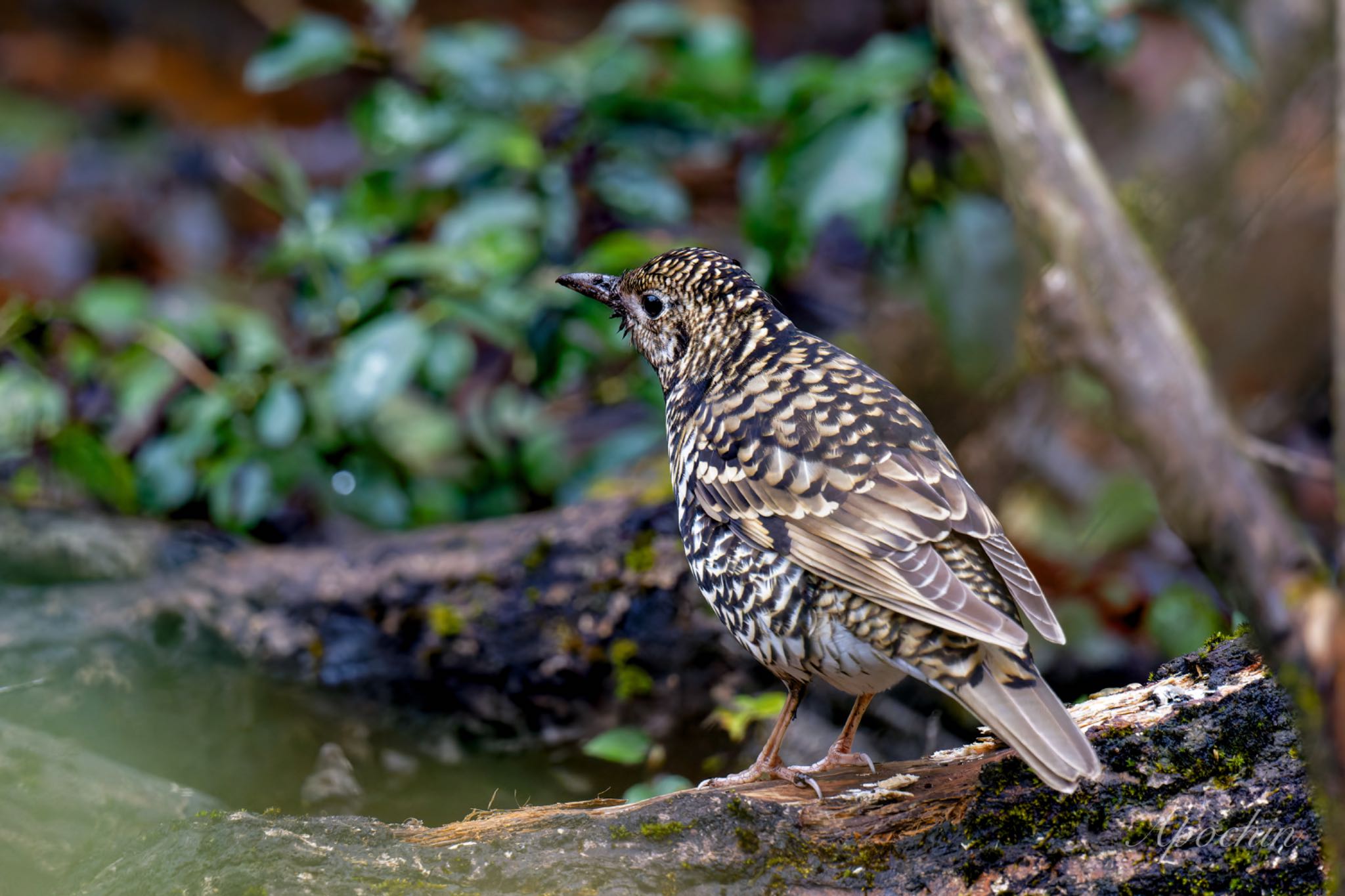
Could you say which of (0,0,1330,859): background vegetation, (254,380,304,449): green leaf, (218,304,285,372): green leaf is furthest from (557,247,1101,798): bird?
(218,304,285,372): green leaf

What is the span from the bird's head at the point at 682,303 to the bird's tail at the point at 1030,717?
146 centimetres

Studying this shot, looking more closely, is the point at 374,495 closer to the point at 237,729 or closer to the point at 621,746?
the point at 237,729

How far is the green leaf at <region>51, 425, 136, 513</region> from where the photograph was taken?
17.1ft

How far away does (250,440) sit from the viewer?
5.20 m

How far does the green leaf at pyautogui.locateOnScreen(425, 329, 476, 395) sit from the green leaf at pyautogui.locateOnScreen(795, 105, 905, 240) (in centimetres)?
164

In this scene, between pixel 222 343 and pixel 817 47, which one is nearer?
pixel 222 343

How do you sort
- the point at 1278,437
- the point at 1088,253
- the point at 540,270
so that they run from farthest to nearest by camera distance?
the point at 1278,437 → the point at 540,270 → the point at 1088,253

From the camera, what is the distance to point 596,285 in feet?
12.6

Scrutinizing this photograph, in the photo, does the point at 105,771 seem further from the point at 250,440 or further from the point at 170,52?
the point at 170,52

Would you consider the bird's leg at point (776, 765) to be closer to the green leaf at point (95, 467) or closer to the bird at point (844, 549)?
the bird at point (844, 549)

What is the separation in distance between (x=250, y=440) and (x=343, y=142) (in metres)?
5.25

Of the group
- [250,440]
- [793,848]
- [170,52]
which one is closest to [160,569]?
[250,440]

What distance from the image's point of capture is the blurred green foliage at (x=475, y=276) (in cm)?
478

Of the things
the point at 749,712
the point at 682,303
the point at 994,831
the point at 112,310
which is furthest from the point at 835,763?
the point at 112,310
